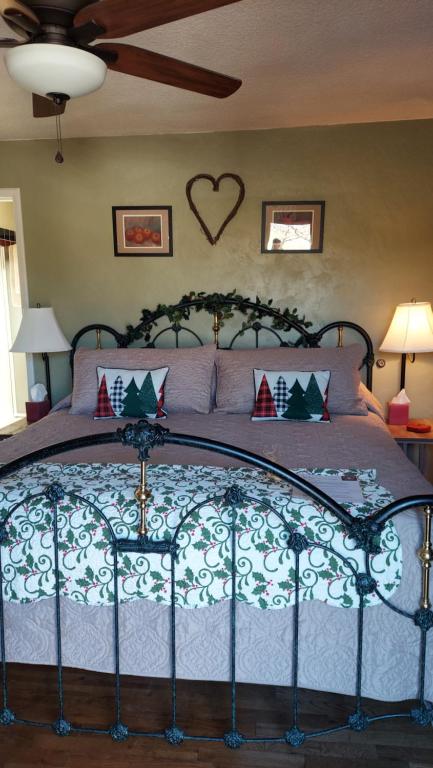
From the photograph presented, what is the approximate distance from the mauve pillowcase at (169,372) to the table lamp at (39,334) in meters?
0.23

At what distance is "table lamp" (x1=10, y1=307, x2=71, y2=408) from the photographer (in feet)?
11.7

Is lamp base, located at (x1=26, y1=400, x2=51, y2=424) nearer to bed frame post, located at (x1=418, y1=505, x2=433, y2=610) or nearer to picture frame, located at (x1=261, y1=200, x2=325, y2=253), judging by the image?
picture frame, located at (x1=261, y1=200, x2=325, y2=253)

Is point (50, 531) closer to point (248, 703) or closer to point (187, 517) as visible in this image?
point (187, 517)

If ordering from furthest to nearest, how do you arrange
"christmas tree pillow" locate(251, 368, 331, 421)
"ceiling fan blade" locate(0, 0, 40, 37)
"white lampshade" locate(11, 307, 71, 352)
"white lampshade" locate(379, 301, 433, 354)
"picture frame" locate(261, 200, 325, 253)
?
"picture frame" locate(261, 200, 325, 253) < "white lampshade" locate(11, 307, 71, 352) < "white lampshade" locate(379, 301, 433, 354) < "christmas tree pillow" locate(251, 368, 331, 421) < "ceiling fan blade" locate(0, 0, 40, 37)

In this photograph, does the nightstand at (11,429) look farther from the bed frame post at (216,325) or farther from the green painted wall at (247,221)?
the bed frame post at (216,325)

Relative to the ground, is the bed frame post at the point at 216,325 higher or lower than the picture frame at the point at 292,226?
lower

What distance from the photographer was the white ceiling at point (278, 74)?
2.16 m

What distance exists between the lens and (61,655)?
5.64 ft

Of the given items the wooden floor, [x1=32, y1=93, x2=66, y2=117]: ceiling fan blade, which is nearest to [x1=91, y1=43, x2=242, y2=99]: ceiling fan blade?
[x1=32, y1=93, x2=66, y2=117]: ceiling fan blade

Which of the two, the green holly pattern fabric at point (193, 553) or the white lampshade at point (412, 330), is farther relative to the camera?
the white lampshade at point (412, 330)

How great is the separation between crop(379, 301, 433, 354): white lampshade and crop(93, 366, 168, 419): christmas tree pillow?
1424 mm

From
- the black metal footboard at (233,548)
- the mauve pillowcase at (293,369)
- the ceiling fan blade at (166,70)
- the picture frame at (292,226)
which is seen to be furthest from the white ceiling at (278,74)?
the black metal footboard at (233,548)

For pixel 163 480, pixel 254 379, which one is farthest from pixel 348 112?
pixel 163 480

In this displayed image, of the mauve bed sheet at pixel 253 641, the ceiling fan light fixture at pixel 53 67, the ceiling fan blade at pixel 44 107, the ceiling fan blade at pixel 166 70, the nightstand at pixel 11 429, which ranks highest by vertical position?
the ceiling fan blade at pixel 166 70
